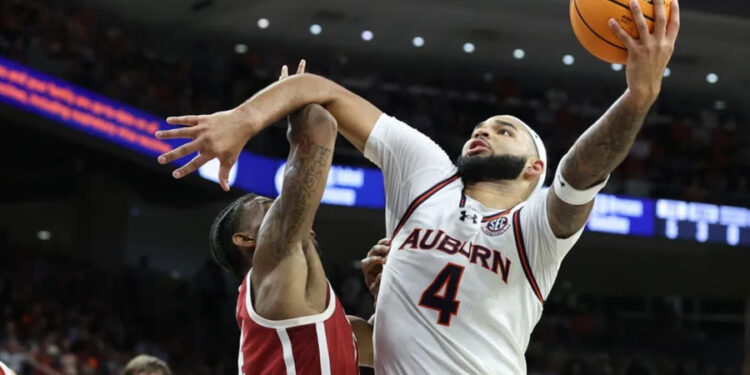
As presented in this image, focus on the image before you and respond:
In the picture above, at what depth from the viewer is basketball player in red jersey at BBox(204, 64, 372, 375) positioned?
3.79 meters

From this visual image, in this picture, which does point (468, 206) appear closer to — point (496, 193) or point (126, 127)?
point (496, 193)

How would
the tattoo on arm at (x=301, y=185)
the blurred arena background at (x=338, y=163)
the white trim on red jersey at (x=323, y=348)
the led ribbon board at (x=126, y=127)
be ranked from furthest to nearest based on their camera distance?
the blurred arena background at (x=338, y=163), the led ribbon board at (x=126, y=127), the white trim on red jersey at (x=323, y=348), the tattoo on arm at (x=301, y=185)

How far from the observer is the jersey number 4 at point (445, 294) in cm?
384

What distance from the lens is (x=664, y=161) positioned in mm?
20203

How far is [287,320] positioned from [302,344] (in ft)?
0.33

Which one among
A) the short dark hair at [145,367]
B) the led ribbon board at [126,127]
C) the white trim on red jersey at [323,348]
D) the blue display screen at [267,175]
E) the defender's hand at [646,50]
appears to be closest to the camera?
the defender's hand at [646,50]

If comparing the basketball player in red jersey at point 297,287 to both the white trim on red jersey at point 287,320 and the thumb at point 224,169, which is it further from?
the thumb at point 224,169

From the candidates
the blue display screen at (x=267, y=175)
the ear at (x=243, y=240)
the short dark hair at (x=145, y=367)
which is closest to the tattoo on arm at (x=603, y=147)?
the ear at (x=243, y=240)

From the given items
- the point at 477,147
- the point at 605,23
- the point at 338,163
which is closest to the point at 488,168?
the point at 477,147

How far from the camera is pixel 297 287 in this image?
12.5 feet

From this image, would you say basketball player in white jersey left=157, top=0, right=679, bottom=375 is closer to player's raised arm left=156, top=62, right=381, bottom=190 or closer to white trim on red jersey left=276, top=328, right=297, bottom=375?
player's raised arm left=156, top=62, right=381, bottom=190

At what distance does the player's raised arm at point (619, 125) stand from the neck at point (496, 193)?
466mm

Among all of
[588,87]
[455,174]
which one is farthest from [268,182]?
[455,174]

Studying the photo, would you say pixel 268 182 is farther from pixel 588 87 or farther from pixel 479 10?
pixel 588 87
